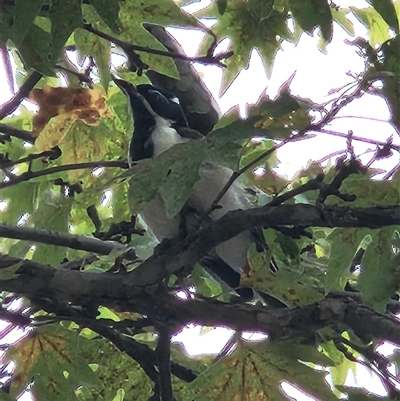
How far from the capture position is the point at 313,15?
1.01 metres

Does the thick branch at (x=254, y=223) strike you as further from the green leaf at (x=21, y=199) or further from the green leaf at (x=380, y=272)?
the green leaf at (x=21, y=199)

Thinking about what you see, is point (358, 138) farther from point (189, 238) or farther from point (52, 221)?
point (52, 221)

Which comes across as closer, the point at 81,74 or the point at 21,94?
the point at 21,94

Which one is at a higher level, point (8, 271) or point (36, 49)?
point (36, 49)

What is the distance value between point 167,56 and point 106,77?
0.08m

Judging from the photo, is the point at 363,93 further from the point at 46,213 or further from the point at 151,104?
the point at 151,104

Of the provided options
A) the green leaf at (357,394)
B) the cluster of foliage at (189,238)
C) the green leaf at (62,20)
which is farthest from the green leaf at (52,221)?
the green leaf at (357,394)

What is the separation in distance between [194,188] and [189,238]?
395 mm

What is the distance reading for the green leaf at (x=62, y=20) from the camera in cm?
88

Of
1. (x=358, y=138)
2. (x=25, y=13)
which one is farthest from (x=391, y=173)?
(x=25, y=13)

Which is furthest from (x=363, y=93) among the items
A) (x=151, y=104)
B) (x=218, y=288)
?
(x=151, y=104)

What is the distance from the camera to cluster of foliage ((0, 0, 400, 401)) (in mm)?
886

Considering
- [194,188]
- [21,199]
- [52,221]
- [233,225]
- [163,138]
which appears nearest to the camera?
[233,225]

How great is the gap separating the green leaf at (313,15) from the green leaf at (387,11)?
59 millimetres
